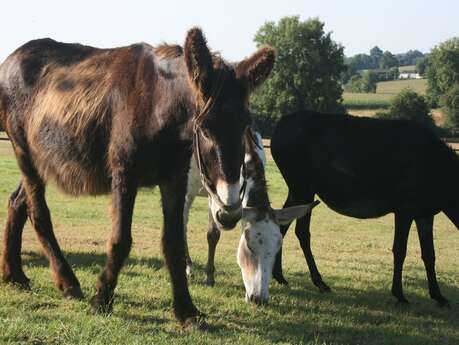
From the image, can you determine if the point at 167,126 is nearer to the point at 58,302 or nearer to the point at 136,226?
the point at 58,302

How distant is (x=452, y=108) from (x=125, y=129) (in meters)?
56.8

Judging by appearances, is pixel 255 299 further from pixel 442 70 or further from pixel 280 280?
pixel 442 70

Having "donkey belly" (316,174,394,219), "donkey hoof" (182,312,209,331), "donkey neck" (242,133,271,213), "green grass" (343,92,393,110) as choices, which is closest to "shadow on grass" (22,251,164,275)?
"donkey neck" (242,133,271,213)

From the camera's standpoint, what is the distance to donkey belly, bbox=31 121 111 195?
482 cm

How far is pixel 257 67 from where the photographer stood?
13.8 feet

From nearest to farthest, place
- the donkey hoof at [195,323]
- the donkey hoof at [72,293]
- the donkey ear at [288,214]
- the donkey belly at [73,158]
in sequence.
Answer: the donkey hoof at [195,323], the donkey belly at [73,158], the donkey hoof at [72,293], the donkey ear at [288,214]

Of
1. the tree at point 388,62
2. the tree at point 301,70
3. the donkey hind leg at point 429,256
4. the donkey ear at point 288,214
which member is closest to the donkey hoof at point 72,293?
the donkey ear at point 288,214

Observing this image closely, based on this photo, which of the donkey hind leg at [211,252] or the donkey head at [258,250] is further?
the donkey hind leg at [211,252]

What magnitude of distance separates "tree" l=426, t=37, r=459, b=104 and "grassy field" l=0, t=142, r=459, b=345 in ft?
229

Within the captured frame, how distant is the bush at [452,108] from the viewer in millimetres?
54125

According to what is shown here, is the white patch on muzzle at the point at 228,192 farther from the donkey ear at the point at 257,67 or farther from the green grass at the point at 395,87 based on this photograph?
the green grass at the point at 395,87

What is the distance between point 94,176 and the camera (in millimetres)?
4930

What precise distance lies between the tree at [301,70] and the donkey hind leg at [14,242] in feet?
153

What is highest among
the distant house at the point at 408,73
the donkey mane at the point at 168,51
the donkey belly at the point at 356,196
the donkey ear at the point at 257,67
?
the distant house at the point at 408,73
